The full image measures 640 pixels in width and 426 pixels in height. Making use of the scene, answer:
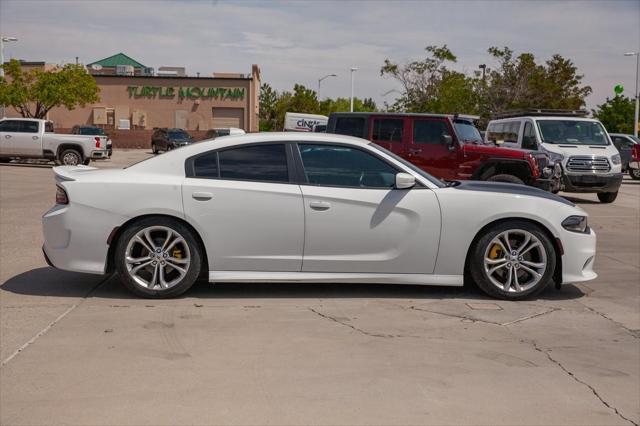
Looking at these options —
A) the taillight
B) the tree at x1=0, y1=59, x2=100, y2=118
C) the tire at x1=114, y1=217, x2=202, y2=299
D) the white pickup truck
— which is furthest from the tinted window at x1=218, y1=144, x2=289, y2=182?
the tree at x1=0, y1=59, x2=100, y2=118

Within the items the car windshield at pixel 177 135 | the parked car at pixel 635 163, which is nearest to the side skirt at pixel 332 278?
the parked car at pixel 635 163

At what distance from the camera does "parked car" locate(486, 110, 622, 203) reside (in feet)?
56.3

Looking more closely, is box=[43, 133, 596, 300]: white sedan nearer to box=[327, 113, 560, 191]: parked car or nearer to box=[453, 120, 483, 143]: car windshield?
box=[327, 113, 560, 191]: parked car

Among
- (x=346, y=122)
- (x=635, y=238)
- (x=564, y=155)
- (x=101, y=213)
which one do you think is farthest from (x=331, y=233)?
(x=564, y=155)

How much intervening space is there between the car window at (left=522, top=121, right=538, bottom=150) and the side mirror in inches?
488

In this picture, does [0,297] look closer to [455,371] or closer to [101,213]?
[101,213]

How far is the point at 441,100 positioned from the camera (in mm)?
45531

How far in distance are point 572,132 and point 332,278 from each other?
1339 cm

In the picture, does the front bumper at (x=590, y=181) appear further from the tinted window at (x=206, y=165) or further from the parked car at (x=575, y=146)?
the tinted window at (x=206, y=165)

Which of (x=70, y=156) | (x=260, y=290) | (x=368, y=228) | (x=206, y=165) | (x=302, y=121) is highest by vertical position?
(x=302, y=121)

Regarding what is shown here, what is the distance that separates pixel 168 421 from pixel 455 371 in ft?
6.36

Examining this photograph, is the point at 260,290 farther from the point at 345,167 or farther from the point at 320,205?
the point at 345,167

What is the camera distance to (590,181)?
17156 mm

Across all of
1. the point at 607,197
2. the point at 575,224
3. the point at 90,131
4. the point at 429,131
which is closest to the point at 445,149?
the point at 429,131
